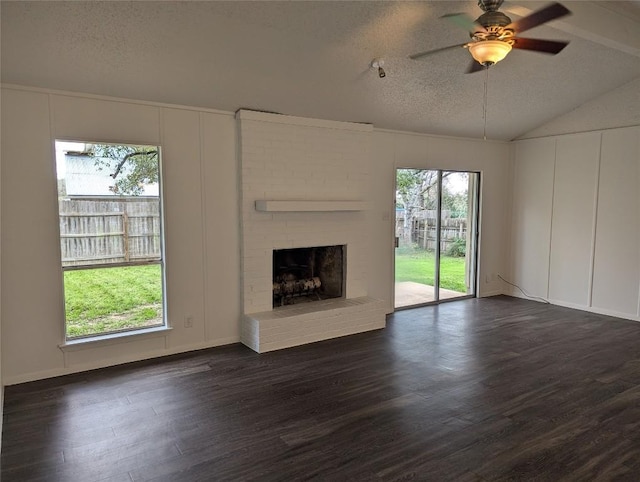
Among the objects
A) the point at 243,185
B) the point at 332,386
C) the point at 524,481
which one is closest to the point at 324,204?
the point at 243,185

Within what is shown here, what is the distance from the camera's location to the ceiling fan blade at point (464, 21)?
2.57 metres

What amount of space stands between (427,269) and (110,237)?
4352 mm

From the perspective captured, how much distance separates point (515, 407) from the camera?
3242 mm

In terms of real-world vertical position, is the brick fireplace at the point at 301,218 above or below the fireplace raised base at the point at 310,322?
above

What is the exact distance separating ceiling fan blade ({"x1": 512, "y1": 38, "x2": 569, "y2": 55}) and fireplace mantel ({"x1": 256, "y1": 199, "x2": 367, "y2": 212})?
2.55 metres

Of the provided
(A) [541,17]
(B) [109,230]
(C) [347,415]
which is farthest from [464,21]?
(B) [109,230]

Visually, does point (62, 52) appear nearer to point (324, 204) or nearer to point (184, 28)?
point (184, 28)

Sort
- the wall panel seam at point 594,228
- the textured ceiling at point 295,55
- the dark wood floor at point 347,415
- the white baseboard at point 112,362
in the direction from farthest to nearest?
1. the wall panel seam at point 594,228
2. the white baseboard at point 112,362
3. the textured ceiling at point 295,55
4. the dark wood floor at point 347,415

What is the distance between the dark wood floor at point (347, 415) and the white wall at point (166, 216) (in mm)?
283

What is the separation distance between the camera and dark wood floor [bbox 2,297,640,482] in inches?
99.5

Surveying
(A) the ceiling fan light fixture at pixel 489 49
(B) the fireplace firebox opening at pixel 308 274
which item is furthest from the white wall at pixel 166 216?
(A) the ceiling fan light fixture at pixel 489 49

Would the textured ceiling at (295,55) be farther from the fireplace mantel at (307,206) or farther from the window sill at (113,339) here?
the window sill at (113,339)

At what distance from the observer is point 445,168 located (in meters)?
6.39

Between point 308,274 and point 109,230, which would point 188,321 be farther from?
point 308,274
